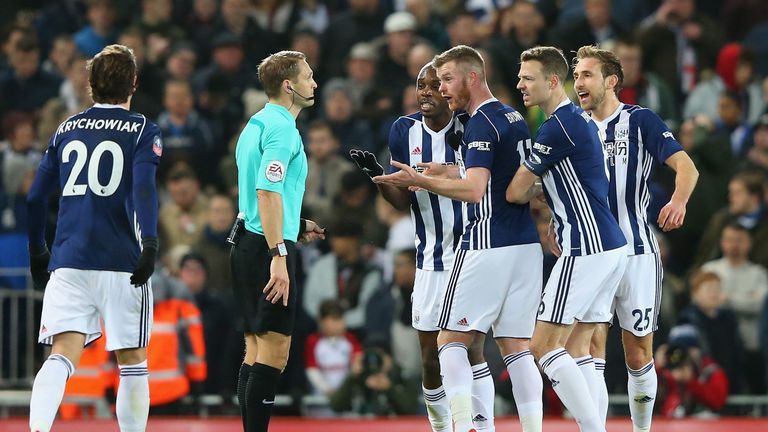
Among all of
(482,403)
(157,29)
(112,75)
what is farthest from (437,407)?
(157,29)

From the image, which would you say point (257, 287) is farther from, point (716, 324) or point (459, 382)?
point (716, 324)

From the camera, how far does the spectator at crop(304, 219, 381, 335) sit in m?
13.1

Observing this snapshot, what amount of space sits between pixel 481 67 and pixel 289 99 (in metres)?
1.16

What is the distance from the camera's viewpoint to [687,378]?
1186cm

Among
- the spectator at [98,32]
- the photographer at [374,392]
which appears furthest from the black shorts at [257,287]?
the spectator at [98,32]

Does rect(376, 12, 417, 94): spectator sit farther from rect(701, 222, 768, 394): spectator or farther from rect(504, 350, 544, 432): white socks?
rect(504, 350, 544, 432): white socks

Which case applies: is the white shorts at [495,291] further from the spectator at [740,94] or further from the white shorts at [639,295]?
the spectator at [740,94]

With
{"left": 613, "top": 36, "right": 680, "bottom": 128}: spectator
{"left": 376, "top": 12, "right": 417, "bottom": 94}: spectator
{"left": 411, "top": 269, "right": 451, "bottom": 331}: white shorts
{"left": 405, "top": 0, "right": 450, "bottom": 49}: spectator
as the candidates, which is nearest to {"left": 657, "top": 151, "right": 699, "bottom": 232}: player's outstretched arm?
{"left": 411, "top": 269, "right": 451, "bottom": 331}: white shorts

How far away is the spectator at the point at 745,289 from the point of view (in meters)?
12.6

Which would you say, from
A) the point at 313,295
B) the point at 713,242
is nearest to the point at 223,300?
the point at 313,295

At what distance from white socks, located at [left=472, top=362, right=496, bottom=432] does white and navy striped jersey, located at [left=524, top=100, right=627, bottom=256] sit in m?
1.02

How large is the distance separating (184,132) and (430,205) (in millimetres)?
6569

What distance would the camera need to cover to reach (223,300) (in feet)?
42.5

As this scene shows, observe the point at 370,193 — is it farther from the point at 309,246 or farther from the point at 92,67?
the point at 92,67
